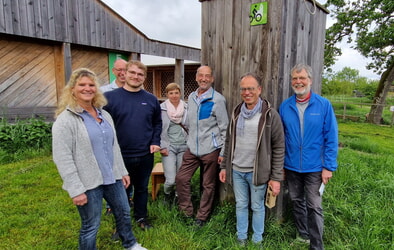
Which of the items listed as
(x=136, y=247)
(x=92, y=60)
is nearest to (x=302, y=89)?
(x=136, y=247)

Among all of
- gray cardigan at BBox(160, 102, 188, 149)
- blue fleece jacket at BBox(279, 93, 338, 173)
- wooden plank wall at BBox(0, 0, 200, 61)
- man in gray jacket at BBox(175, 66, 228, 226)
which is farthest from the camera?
wooden plank wall at BBox(0, 0, 200, 61)

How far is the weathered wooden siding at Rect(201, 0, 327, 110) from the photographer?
264cm

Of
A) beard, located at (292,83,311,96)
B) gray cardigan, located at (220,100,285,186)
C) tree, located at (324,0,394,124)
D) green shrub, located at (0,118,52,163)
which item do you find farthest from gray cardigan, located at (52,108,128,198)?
tree, located at (324,0,394,124)

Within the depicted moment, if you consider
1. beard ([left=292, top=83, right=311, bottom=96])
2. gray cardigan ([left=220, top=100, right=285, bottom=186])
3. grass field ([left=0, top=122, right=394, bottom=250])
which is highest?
beard ([left=292, top=83, right=311, bottom=96])

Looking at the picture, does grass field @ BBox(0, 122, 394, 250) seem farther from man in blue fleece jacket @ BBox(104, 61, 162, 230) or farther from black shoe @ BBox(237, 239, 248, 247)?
man in blue fleece jacket @ BBox(104, 61, 162, 230)

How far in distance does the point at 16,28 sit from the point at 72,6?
1.57 meters

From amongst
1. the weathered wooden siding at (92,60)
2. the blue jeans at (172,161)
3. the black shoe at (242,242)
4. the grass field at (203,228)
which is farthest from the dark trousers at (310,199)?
the weathered wooden siding at (92,60)

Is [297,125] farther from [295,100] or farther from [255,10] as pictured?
[255,10]

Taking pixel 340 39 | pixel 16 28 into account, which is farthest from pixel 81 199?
pixel 340 39

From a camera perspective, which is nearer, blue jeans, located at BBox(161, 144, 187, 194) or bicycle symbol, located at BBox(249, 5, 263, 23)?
bicycle symbol, located at BBox(249, 5, 263, 23)

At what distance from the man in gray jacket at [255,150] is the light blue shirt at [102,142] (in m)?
1.14

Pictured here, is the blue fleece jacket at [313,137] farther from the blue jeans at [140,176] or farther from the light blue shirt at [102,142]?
the light blue shirt at [102,142]

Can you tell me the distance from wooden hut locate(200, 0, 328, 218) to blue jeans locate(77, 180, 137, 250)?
4.50 ft

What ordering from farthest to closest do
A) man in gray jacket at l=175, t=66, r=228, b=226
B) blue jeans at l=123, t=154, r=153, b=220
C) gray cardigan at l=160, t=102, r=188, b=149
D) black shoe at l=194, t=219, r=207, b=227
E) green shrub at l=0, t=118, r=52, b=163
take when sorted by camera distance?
green shrub at l=0, t=118, r=52, b=163, gray cardigan at l=160, t=102, r=188, b=149, black shoe at l=194, t=219, r=207, b=227, man in gray jacket at l=175, t=66, r=228, b=226, blue jeans at l=123, t=154, r=153, b=220
